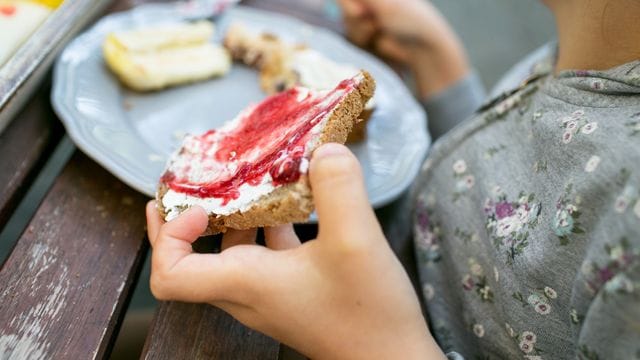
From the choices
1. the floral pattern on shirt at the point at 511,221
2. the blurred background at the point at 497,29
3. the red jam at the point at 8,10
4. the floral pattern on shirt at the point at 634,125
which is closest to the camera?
the floral pattern on shirt at the point at 634,125

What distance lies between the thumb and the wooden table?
25 cm

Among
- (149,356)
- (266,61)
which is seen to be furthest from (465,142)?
(149,356)

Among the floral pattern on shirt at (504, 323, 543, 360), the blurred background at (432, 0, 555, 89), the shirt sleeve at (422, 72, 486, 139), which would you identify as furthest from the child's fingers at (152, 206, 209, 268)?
the blurred background at (432, 0, 555, 89)

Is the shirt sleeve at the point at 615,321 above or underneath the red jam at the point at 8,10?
above

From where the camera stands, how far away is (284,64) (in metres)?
1.19

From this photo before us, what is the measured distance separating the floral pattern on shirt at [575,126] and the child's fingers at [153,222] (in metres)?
0.53

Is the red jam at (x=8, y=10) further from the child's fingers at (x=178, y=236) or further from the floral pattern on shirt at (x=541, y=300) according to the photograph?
the floral pattern on shirt at (x=541, y=300)

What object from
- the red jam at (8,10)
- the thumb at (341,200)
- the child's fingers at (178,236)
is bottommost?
the red jam at (8,10)

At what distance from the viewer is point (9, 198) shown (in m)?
0.85

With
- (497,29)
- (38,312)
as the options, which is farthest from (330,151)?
(497,29)

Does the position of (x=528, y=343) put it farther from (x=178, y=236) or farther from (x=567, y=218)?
(x=178, y=236)

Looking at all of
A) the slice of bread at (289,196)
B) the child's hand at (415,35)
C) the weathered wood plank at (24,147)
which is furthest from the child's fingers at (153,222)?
the child's hand at (415,35)

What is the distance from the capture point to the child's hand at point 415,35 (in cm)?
132

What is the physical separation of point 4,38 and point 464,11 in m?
2.01
